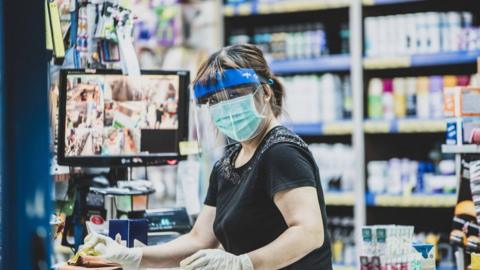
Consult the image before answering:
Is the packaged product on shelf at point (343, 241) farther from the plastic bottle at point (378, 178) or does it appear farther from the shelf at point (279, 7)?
the shelf at point (279, 7)

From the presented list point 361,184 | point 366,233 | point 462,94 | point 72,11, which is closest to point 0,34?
point 366,233

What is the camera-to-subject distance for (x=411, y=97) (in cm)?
489

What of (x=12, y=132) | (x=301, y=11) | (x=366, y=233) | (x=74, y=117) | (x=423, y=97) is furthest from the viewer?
(x=301, y=11)

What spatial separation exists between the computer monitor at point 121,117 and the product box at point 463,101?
3.25 feet

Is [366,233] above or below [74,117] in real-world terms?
below

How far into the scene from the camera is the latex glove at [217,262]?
223 cm

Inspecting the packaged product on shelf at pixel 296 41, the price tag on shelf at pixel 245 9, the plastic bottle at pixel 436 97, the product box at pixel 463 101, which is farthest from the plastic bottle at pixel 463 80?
the product box at pixel 463 101

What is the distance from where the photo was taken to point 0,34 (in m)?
1.56

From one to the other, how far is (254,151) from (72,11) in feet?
3.11

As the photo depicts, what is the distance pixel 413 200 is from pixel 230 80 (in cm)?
255

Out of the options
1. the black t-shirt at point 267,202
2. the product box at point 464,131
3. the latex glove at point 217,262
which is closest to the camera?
the latex glove at point 217,262

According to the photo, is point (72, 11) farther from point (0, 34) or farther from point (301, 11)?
point (301, 11)

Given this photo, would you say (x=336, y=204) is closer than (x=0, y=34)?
No

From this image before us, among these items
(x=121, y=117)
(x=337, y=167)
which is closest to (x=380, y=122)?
(x=337, y=167)
